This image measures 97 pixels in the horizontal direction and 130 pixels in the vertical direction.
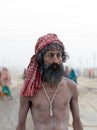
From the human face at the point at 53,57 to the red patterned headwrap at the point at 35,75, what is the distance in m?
0.08

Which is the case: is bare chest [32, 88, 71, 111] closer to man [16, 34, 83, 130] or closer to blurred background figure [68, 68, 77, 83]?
man [16, 34, 83, 130]

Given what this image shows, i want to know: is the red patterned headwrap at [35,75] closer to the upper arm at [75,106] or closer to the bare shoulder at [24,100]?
the bare shoulder at [24,100]

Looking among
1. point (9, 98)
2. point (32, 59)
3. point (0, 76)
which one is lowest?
point (9, 98)

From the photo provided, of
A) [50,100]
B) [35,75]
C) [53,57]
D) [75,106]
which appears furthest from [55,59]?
[75,106]

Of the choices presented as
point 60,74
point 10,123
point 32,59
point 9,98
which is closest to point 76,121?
point 60,74

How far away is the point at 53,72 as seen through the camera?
288 centimetres

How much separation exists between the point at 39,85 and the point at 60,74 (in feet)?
0.70

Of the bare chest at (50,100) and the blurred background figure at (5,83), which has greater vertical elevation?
the bare chest at (50,100)

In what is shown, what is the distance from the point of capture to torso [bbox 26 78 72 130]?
2.90 metres

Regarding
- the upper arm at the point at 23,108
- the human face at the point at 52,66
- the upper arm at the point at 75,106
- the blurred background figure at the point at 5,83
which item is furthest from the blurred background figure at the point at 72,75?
the human face at the point at 52,66

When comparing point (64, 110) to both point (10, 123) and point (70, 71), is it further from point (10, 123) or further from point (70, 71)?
point (70, 71)

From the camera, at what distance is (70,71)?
14883 mm

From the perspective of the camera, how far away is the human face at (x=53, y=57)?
2.87 m

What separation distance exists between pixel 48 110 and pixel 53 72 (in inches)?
13.4
